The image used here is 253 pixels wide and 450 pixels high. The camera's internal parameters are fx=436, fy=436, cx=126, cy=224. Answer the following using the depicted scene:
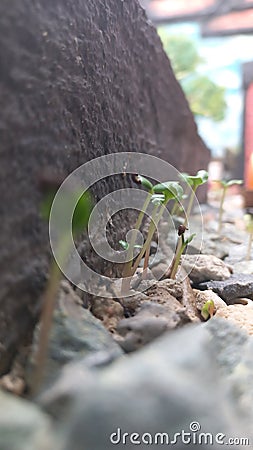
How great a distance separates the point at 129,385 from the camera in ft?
1.70

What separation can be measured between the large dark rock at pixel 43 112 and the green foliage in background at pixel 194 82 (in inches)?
180

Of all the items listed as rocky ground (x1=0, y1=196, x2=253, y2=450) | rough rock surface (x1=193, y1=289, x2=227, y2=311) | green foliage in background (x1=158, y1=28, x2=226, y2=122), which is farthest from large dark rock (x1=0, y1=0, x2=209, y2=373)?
green foliage in background (x1=158, y1=28, x2=226, y2=122)

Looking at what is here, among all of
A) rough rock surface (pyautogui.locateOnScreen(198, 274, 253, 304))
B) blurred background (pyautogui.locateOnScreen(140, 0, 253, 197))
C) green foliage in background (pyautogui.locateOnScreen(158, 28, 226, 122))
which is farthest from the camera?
green foliage in background (pyautogui.locateOnScreen(158, 28, 226, 122))

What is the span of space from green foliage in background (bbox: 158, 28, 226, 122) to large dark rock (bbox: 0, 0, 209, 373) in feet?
15.0

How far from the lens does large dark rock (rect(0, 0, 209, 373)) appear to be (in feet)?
2.36

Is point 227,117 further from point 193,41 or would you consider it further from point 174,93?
point 174,93

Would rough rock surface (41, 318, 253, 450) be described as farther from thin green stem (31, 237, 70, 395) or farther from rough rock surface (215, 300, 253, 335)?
rough rock surface (215, 300, 253, 335)

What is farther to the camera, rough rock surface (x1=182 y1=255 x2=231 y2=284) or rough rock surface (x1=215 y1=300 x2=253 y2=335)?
rough rock surface (x1=182 y1=255 x2=231 y2=284)

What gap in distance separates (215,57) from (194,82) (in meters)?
1.59

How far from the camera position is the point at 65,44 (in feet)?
3.16

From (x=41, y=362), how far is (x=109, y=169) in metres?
0.70

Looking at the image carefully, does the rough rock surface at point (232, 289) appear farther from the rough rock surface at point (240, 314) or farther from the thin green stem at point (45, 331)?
the thin green stem at point (45, 331)

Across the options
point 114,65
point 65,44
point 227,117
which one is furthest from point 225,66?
point 65,44

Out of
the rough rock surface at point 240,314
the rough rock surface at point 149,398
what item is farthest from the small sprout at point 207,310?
the rough rock surface at point 149,398
